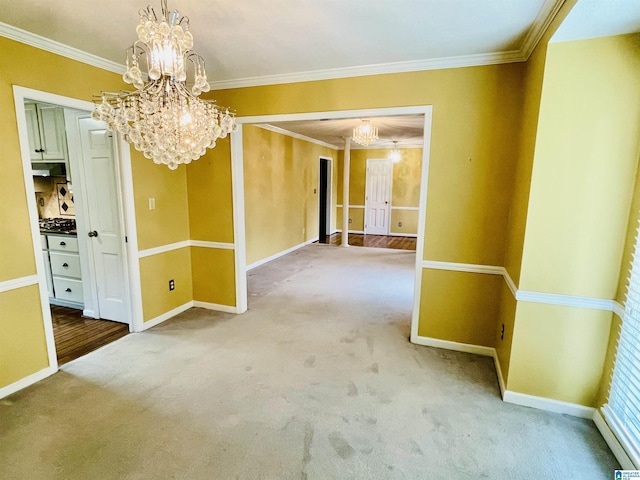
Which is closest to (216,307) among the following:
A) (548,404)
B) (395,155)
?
(548,404)

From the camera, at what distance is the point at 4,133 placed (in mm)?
2211

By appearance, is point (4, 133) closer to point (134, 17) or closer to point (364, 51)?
point (134, 17)

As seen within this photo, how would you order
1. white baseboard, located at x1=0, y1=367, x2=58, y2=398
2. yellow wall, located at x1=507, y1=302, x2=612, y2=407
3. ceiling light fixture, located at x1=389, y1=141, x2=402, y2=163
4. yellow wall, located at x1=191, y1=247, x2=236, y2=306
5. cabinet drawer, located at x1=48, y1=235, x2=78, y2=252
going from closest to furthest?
yellow wall, located at x1=507, y1=302, x2=612, y2=407 → white baseboard, located at x1=0, y1=367, x2=58, y2=398 → cabinet drawer, located at x1=48, y1=235, x2=78, y2=252 → yellow wall, located at x1=191, y1=247, x2=236, y2=306 → ceiling light fixture, located at x1=389, y1=141, x2=402, y2=163

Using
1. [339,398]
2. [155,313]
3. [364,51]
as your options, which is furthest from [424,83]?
[155,313]

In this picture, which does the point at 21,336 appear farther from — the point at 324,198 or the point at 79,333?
the point at 324,198

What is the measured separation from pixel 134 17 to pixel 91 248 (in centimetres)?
238

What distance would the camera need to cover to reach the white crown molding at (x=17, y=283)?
7.43ft

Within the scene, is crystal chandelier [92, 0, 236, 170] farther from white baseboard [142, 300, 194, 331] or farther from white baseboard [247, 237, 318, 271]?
white baseboard [247, 237, 318, 271]

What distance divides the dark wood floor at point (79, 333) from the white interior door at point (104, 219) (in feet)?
0.46

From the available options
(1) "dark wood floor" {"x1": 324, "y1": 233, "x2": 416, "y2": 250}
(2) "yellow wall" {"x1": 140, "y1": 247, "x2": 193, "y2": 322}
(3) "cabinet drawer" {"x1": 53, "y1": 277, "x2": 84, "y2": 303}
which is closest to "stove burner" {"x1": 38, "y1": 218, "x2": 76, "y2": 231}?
(3) "cabinet drawer" {"x1": 53, "y1": 277, "x2": 84, "y2": 303}

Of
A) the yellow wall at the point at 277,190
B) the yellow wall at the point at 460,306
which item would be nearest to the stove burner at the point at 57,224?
the yellow wall at the point at 277,190

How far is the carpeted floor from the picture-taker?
1.73 metres

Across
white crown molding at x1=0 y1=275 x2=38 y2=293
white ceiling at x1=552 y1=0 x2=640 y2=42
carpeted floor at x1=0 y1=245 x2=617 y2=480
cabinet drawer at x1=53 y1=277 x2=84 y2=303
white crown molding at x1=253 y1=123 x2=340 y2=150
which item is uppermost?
white crown molding at x1=253 y1=123 x2=340 y2=150

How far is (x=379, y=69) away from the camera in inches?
111
